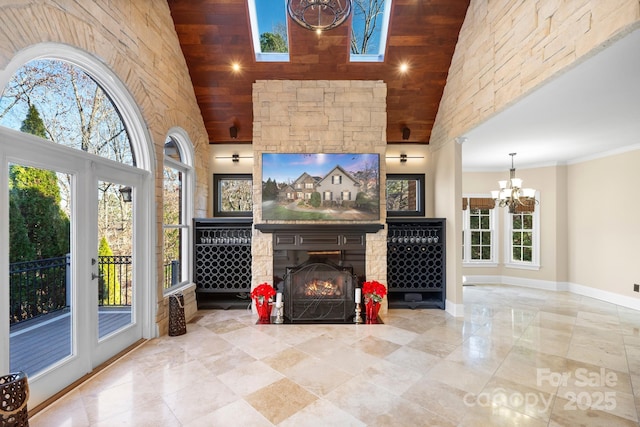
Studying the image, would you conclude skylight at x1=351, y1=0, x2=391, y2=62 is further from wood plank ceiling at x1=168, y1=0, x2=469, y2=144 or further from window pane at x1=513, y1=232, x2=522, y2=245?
window pane at x1=513, y1=232, x2=522, y2=245

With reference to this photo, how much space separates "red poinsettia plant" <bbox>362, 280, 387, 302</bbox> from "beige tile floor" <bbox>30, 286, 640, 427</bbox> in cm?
39

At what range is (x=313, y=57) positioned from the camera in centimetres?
418

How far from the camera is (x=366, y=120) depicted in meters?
4.43

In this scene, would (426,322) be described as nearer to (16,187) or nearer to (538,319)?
(538,319)

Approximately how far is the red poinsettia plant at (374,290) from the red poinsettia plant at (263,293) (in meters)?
1.35

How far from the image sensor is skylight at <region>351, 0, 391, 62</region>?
417 centimetres

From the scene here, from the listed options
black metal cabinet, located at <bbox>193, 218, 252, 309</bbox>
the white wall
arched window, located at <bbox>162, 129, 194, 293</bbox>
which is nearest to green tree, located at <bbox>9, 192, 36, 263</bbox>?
arched window, located at <bbox>162, 129, 194, 293</bbox>

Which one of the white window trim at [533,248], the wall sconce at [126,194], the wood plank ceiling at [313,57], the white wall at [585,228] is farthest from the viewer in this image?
the white window trim at [533,248]

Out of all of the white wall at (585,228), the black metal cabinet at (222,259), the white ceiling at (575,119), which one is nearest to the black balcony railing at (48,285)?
the black metal cabinet at (222,259)

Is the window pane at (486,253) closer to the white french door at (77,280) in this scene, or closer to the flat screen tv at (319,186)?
the flat screen tv at (319,186)

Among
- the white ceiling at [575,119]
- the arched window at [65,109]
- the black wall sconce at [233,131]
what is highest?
the black wall sconce at [233,131]

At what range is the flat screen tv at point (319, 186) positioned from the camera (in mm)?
4297

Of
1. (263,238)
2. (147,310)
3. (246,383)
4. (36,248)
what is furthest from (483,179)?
(36,248)

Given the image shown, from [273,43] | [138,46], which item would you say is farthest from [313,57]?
[138,46]
